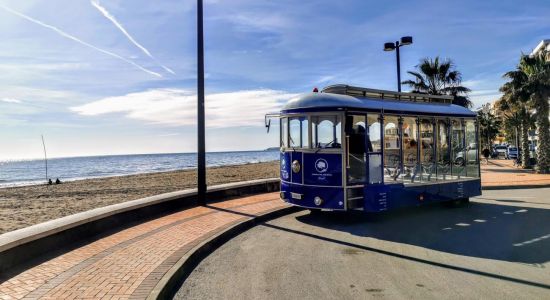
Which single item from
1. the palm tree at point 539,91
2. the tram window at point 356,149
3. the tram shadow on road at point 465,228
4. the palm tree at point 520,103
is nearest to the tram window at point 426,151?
the tram shadow on road at point 465,228

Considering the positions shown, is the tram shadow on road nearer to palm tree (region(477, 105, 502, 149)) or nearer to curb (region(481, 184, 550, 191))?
curb (region(481, 184, 550, 191))

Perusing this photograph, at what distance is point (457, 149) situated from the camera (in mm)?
11922

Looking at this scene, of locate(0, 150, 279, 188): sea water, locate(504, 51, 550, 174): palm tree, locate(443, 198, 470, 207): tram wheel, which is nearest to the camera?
locate(443, 198, 470, 207): tram wheel

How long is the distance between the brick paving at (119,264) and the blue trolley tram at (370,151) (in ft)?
7.70

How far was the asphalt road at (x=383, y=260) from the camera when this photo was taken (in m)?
5.16

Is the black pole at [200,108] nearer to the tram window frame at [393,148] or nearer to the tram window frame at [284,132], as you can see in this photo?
the tram window frame at [284,132]

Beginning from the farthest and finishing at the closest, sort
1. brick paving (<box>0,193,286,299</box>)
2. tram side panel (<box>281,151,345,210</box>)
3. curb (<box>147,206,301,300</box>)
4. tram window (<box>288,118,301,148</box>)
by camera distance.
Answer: tram window (<box>288,118,301,148</box>), tram side panel (<box>281,151,345,210</box>), curb (<box>147,206,301,300</box>), brick paving (<box>0,193,286,299</box>)

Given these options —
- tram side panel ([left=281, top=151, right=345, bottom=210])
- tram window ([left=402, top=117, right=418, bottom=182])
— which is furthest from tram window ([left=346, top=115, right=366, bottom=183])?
tram window ([left=402, top=117, right=418, bottom=182])

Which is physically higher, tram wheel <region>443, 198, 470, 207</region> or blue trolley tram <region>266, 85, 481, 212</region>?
blue trolley tram <region>266, 85, 481, 212</region>

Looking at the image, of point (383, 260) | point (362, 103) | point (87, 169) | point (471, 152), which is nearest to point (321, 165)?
point (362, 103)

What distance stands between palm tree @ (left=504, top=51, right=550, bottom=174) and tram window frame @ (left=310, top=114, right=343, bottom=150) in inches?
820

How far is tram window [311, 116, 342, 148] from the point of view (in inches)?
374

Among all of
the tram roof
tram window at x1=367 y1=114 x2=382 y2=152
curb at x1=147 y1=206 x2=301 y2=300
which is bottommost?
curb at x1=147 y1=206 x2=301 y2=300

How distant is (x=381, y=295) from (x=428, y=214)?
6857mm
